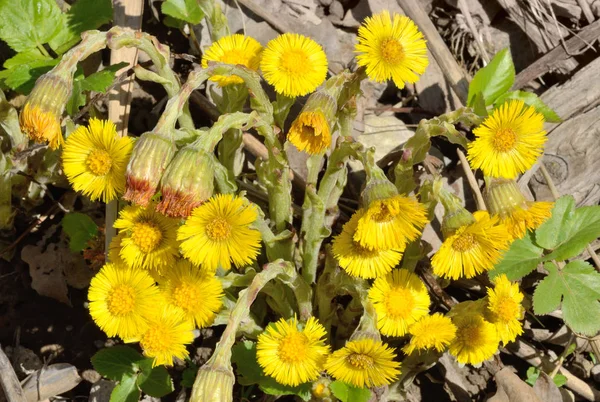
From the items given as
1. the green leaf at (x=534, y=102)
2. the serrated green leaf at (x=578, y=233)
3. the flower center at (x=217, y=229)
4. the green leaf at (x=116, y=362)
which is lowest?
the green leaf at (x=116, y=362)

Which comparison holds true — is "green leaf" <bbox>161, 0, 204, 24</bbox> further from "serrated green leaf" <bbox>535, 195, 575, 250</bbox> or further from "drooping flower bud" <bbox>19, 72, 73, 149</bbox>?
"serrated green leaf" <bbox>535, 195, 575, 250</bbox>

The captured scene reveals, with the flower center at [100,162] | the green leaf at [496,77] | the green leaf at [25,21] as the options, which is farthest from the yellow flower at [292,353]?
the green leaf at [25,21]

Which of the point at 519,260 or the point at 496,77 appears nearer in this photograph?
the point at 519,260

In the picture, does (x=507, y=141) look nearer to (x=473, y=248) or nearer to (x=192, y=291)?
(x=473, y=248)

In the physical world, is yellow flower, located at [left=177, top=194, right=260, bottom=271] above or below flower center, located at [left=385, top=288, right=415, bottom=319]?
above

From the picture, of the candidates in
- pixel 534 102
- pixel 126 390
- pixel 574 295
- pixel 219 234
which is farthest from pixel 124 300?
pixel 534 102

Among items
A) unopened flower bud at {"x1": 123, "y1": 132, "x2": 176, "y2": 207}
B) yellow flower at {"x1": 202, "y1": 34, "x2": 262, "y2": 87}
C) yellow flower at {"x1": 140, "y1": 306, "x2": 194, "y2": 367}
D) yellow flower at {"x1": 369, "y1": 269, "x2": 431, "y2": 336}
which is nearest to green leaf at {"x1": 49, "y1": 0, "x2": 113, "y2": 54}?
yellow flower at {"x1": 202, "y1": 34, "x2": 262, "y2": 87}

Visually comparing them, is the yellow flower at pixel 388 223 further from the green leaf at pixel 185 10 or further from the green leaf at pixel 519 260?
the green leaf at pixel 185 10
